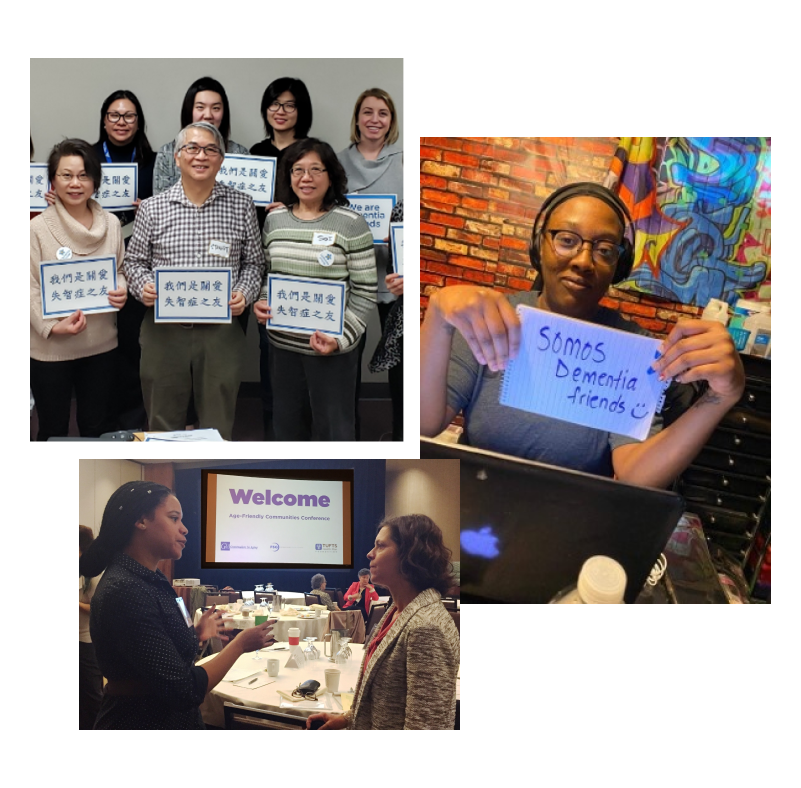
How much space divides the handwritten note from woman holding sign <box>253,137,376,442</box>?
67 centimetres

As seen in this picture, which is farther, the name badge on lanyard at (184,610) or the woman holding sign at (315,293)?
the woman holding sign at (315,293)

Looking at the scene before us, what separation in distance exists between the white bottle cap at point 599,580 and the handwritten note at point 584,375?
53cm

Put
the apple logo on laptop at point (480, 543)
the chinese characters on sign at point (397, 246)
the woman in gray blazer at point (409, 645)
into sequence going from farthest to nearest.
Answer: the chinese characters on sign at point (397, 246)
the apple logo on laptop at point (480, 543)
the woman in gray blazer at point (409, 645)

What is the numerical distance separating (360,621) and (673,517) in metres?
1.36

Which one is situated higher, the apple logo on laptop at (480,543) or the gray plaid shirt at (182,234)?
the gray plaid shirt at (182,234)

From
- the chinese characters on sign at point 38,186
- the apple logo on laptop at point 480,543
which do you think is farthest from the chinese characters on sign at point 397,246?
the chinese characters on sign at point 38,186

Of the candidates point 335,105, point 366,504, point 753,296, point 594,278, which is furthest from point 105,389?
point 753,296

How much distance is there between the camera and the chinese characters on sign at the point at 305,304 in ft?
13.2

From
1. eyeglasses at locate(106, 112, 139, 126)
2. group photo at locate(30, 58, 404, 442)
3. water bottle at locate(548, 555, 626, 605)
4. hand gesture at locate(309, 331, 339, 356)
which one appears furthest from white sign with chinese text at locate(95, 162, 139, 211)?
water bottle at locate(548, 555, 626, 605)

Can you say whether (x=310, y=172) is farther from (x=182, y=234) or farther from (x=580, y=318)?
(x=580, y=318)

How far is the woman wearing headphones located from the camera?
3994 millimetres

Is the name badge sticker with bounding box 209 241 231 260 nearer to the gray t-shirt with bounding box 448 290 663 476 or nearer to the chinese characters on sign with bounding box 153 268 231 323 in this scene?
the chinese characters on sign with bounding box 153 268 231 323

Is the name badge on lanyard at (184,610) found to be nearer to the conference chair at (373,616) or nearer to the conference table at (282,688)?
the conference table at (282,688)

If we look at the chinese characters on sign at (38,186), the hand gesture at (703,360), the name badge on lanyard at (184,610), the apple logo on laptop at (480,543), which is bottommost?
the name badge on lanyard at (184,610)
